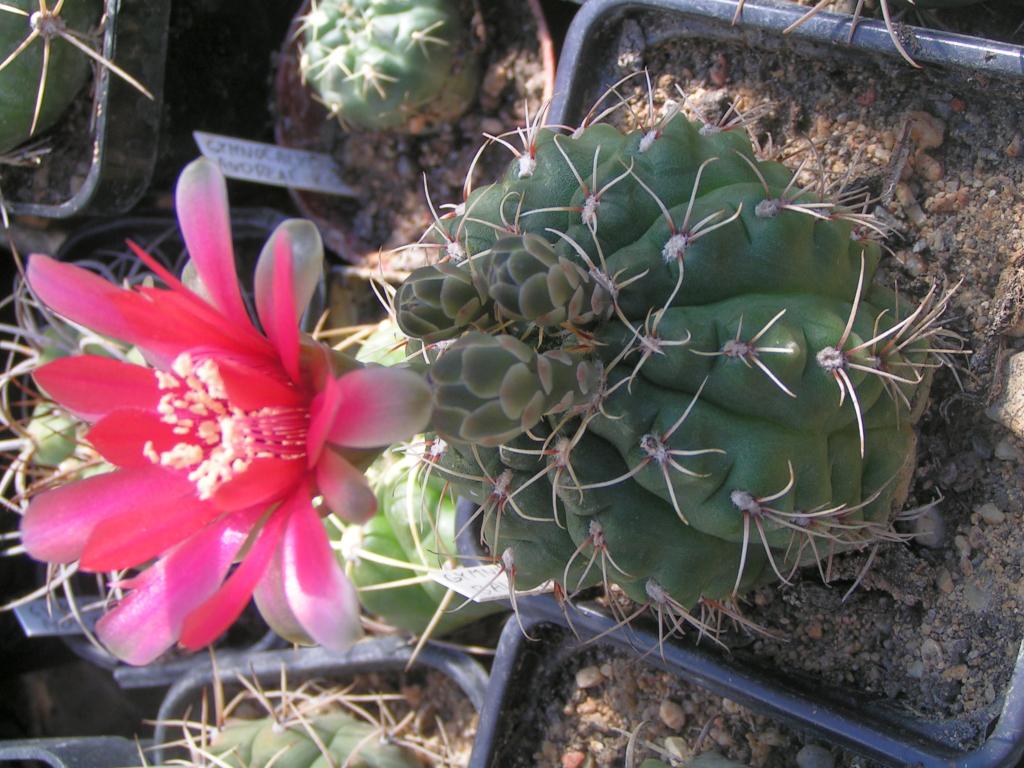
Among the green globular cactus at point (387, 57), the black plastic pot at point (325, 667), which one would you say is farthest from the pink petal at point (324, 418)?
the green globular cactus at point (387, 57)

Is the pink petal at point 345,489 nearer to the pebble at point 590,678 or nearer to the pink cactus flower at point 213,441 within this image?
the pink cactus flower at point 213,441

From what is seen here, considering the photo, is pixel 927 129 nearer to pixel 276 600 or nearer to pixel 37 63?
pixel 276 600

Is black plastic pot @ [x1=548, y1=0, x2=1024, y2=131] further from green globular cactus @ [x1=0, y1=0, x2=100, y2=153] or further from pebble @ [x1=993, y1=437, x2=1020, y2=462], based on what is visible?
green globular cactus @ [x1=0, y1=0, x2=100, y2=153]

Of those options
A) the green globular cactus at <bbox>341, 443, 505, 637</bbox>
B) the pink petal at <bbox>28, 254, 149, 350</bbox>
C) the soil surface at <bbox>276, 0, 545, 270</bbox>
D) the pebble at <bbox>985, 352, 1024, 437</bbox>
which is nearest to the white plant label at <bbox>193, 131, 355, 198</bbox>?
the soil surface at <bbox>276, 0, 545, 270</bbox>

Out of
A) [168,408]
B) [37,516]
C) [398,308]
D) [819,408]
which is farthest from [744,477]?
[37,516]

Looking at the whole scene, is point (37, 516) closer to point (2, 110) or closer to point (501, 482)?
point (501, 482)

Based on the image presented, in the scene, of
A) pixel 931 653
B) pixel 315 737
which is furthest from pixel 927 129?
pixel 315 737
